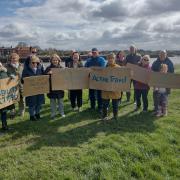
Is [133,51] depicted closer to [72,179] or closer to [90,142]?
[90,142]

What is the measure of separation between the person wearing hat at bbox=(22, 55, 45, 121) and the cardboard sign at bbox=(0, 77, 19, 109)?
56 cm

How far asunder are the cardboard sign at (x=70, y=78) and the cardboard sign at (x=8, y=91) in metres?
1.20

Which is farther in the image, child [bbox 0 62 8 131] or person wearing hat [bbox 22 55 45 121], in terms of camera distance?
person wearing hat [bbox 22 55 45 121]

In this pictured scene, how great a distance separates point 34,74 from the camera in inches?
392

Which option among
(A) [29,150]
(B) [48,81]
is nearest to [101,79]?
(B) [48,81]

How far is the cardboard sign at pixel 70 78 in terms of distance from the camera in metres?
10.1

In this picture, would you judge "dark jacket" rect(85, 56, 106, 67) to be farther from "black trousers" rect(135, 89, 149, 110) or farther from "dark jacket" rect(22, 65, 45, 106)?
"dark jacket" rect(22, 65, 45, 106)

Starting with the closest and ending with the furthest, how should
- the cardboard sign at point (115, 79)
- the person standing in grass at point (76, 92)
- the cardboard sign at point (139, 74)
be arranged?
the cardboard sign at point (115, 79) < the cardboard sign at point (139, 74) < the person standing in grass at point (76, 92)

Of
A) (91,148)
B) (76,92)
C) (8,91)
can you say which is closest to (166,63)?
(76,92)

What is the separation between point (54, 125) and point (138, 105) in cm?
341

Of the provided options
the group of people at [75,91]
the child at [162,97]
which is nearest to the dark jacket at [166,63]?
the group of people at [75,91]

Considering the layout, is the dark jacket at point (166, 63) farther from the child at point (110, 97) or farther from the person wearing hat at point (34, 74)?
the person wearing hat at point (34, 74)

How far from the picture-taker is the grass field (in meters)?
6.61

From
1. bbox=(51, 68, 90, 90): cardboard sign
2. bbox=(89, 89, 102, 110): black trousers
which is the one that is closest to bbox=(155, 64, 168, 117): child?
bbox=(89, 89, 102, 110): black trousers
